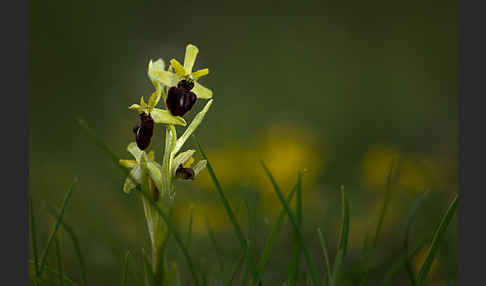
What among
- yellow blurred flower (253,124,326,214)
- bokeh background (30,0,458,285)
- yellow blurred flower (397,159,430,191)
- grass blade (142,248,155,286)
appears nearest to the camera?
grass blade (142,248,155,286)

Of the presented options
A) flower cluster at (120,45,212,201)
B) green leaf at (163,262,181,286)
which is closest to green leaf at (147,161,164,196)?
flower cluster at (120,45,212,201)

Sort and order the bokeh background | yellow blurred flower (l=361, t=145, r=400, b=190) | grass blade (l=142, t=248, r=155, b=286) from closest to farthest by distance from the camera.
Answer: grass blade (l=142, t=248, r=155, b=286) → the bokeh background → yellow blurred flower (l=361, t=145, r=400, b=190)

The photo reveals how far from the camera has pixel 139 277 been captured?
2.30ft

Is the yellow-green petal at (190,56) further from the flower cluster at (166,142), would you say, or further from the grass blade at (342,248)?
the grass blade at (342,248)

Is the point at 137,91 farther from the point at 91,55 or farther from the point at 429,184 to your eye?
the point at 429,184

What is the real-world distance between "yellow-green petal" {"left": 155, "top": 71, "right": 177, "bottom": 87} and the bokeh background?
271 millimetres

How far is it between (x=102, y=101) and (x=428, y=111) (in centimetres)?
221

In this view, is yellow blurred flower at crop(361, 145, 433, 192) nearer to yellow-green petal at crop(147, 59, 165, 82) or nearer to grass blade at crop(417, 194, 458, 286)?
grass blade at crop(417, 194, 458, 286)

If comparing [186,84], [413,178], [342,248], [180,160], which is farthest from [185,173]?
[413,178]

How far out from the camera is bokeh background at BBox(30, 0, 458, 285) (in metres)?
1.45

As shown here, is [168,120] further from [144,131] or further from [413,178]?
[413,178]

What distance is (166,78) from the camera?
23.5 inches

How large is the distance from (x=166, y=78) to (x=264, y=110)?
2.68 meters

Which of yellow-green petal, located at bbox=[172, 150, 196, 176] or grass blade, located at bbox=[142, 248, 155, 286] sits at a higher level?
yellow-green petal, located at bbox=[172, 150, 196, 176]
